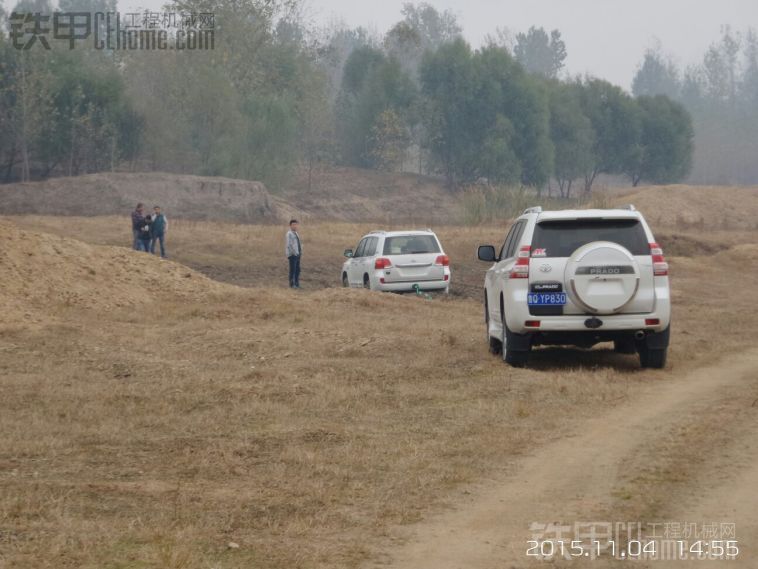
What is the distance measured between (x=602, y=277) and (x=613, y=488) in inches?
227

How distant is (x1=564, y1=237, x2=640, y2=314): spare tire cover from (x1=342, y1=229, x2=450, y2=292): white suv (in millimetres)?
13182

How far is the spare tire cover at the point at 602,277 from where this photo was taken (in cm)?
1357

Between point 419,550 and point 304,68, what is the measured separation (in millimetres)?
87239

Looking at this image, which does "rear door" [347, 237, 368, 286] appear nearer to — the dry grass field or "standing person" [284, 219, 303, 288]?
"standing person" [284, 219, 303, 288]

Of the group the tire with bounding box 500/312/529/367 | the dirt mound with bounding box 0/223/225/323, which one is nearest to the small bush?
the dirt mound with bounding box 0/223/225/323

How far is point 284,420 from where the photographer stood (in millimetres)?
11258

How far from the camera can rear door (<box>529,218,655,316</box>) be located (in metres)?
13.6

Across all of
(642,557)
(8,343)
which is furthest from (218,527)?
(8,343)

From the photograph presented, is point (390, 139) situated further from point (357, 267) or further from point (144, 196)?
point (357, 267)

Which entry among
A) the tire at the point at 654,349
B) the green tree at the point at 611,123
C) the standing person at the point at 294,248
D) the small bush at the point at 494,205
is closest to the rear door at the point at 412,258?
the standing person at the point at 294,248

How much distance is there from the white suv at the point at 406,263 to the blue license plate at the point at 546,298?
42.4 feet

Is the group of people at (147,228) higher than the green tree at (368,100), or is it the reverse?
the green tree at (368,100)

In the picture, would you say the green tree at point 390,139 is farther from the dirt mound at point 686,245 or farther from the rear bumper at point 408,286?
the rear bumper at point 408,286

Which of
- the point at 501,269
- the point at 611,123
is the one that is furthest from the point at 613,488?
the point at 611,123
